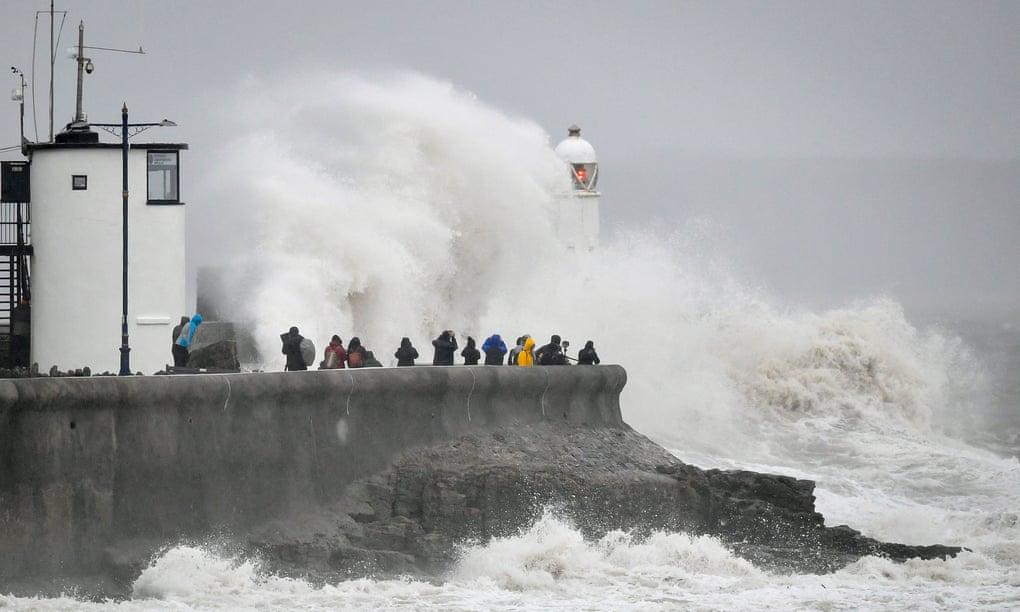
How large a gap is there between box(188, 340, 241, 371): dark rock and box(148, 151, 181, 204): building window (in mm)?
1823

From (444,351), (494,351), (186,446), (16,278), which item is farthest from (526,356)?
(186,446)

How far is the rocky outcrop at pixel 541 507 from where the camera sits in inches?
625

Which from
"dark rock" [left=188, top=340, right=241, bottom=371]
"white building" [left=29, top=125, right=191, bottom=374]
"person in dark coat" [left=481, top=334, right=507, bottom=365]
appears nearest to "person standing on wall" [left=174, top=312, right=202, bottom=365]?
"dark rock" [left=188, top=340, right=241, bottom=371]

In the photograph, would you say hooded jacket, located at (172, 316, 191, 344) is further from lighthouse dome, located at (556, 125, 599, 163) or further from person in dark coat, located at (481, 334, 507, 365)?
lighthouse dome, located at (556, 125, 599, 163)

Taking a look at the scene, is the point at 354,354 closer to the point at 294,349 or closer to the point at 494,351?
the point at 294,349

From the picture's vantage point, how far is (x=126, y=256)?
1653 cm

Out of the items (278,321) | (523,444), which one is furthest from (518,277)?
(523,444)

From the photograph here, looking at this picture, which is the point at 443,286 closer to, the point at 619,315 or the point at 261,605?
the point at 619,315

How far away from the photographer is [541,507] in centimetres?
1766

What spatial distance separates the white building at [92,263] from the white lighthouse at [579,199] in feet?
51.4

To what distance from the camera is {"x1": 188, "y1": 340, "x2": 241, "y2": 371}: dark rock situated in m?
17.5

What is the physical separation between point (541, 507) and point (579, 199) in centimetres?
1803

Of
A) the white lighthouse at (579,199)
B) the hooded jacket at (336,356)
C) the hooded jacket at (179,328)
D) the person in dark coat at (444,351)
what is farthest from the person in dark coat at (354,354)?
the white lighthouse at (579,199)

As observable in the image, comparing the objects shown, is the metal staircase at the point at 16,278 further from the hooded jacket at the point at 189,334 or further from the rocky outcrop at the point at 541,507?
the rocky outcrop at the point at 541,507
